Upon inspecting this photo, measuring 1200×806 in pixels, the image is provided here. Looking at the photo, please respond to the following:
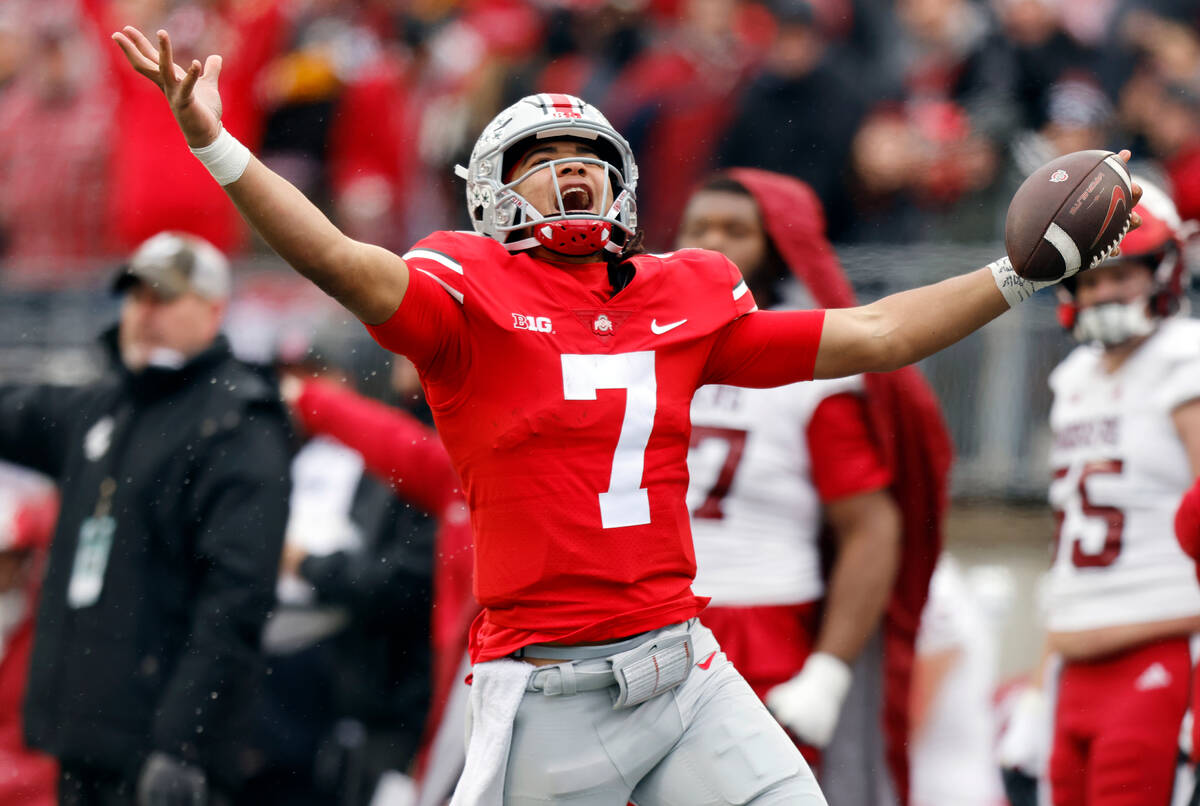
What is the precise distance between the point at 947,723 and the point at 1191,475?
1.33 meters

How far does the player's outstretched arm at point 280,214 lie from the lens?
2.93 metres

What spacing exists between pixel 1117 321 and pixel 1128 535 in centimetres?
60

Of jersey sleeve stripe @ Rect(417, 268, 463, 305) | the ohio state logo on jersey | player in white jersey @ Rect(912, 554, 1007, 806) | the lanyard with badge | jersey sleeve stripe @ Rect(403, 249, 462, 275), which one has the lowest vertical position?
player in white jersey @ Rect(912, 554, 1007, 806)

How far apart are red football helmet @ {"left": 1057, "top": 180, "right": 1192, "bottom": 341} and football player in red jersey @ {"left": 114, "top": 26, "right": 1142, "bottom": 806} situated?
5.12 feet

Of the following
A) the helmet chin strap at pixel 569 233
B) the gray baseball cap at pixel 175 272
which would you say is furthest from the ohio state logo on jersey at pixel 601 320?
the gray baseball cap at pixel 175 272

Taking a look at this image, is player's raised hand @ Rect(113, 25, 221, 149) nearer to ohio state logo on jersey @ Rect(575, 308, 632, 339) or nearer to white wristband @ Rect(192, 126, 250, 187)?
white wristband @ Rect(192, 126, 250, 187)

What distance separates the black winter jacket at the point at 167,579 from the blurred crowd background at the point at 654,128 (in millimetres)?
1245

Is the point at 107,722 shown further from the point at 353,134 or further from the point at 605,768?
the point at 353,134

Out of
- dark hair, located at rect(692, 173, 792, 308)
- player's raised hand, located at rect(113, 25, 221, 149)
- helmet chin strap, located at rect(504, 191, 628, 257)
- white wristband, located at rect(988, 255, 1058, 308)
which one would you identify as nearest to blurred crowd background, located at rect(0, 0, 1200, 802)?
dark hair, located at rect(692, 173, 792, 308)

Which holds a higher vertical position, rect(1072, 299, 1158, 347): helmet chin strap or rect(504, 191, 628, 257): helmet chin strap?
rect(504, 191, 628, 257): helmet chin strap

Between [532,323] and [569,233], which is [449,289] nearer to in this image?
[532,323]

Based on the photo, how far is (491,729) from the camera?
3.24 m

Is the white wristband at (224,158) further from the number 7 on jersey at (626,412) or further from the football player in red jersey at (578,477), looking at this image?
the number 7 on jersey at (626,412)

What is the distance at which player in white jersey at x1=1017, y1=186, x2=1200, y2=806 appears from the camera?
465 centimetres
